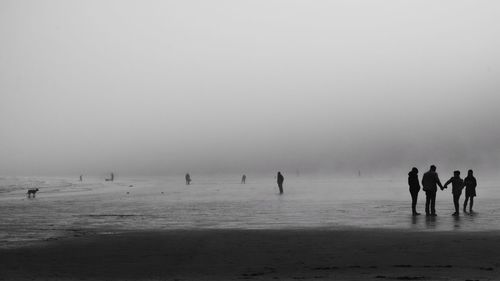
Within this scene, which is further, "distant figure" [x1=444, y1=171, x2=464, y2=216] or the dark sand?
"distant figure" [x1=444, y1=171, x2=464, y2=216]

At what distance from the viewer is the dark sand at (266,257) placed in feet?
31.5

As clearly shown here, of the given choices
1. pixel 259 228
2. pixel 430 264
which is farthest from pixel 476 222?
pixel 430 264

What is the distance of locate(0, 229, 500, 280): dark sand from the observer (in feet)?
31.5

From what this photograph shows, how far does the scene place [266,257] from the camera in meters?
11.5

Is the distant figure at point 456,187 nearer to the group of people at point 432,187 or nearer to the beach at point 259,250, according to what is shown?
the group of people at point 432,187

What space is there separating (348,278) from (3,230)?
554 inches

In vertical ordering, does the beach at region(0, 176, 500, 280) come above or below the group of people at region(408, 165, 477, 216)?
below

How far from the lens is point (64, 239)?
602 inches

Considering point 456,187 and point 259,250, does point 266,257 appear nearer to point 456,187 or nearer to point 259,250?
point 259,250

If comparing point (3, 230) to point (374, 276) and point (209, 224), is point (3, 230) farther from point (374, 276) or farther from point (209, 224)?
point (374, 276)

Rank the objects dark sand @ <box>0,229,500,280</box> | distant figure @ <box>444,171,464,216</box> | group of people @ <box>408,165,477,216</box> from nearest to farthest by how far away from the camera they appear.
Result: dark sand @ <box>0,229,500,280</box>, group of people @ <box>408,165,477,216</box>, distant figure @ <box>444,171,464,216</box>

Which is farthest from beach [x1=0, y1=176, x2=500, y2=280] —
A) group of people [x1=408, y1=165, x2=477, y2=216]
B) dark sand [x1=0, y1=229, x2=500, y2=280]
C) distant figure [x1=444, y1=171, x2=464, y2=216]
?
distant figure [x1=444, y1=171, x2=464, y2=216]

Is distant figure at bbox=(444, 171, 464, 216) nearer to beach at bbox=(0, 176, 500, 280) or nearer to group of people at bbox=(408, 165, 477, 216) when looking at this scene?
group of people at bbox=(408, 165, 477, 216)

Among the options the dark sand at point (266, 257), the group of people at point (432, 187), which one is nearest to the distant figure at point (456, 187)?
the group of people at point (432, 187)
